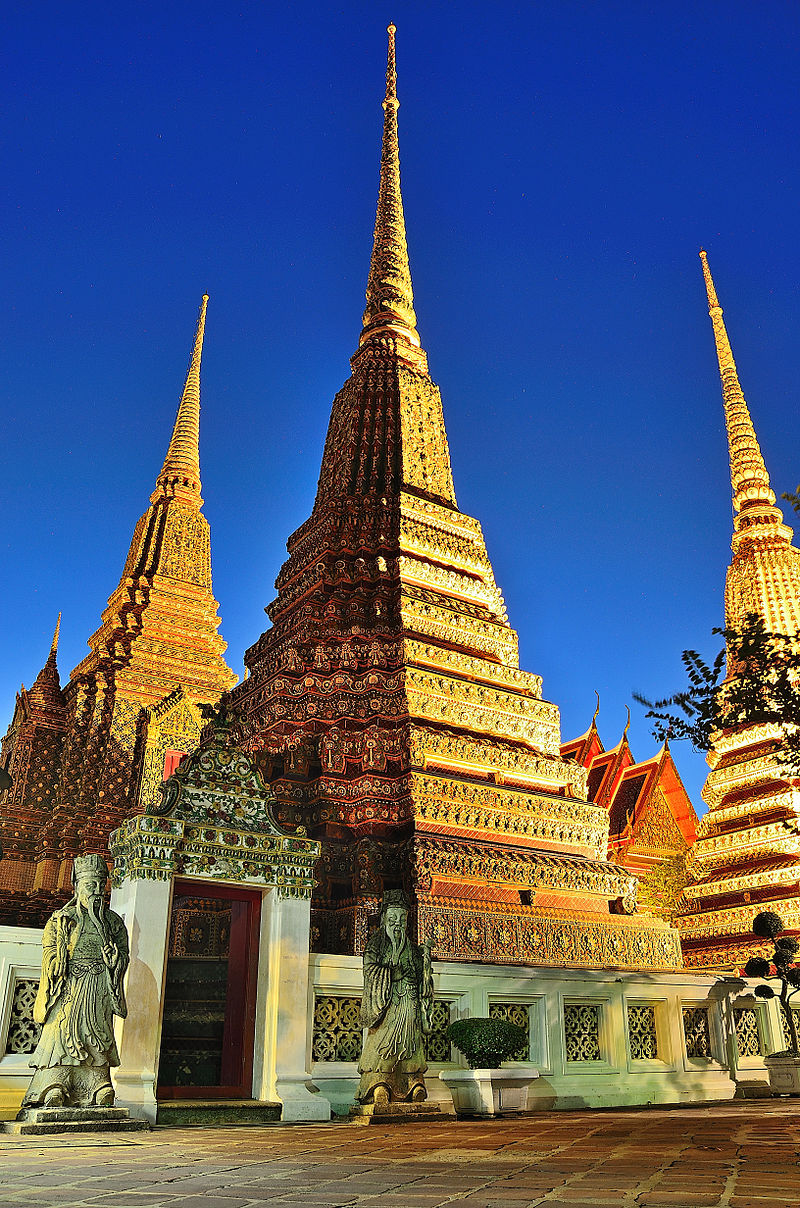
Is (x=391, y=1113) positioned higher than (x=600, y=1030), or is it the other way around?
(x=600, y=1030)

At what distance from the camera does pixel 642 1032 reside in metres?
12.3

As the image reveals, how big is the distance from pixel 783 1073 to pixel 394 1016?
6.46 metres

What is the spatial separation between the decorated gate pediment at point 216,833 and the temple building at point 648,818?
13.6 meters

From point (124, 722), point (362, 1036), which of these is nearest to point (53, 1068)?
point (362, 1036)

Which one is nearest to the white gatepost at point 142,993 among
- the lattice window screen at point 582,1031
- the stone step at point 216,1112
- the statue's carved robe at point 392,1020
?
the stone step at point 216,1112

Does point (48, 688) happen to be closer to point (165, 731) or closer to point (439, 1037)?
point (165, 731)

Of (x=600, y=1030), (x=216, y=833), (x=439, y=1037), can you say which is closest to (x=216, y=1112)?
(x=216, y=833)

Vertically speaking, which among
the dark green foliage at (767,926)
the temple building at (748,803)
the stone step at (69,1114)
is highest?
the temple building at (748,803)

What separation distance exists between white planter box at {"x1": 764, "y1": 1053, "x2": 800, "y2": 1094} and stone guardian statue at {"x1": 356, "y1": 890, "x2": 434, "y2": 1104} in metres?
5.90

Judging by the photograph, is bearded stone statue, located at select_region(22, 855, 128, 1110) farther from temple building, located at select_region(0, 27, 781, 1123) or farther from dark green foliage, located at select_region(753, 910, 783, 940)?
dark green foliage, located at select_region(753, 910, 783, 940)

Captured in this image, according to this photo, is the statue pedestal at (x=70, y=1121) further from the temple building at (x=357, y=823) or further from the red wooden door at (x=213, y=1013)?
the red wooden door at (x=213, y=1013)

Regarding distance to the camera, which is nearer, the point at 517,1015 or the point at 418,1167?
the point at 418,1167

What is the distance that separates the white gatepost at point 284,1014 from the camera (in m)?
8.79

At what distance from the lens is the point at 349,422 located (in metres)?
21.2
